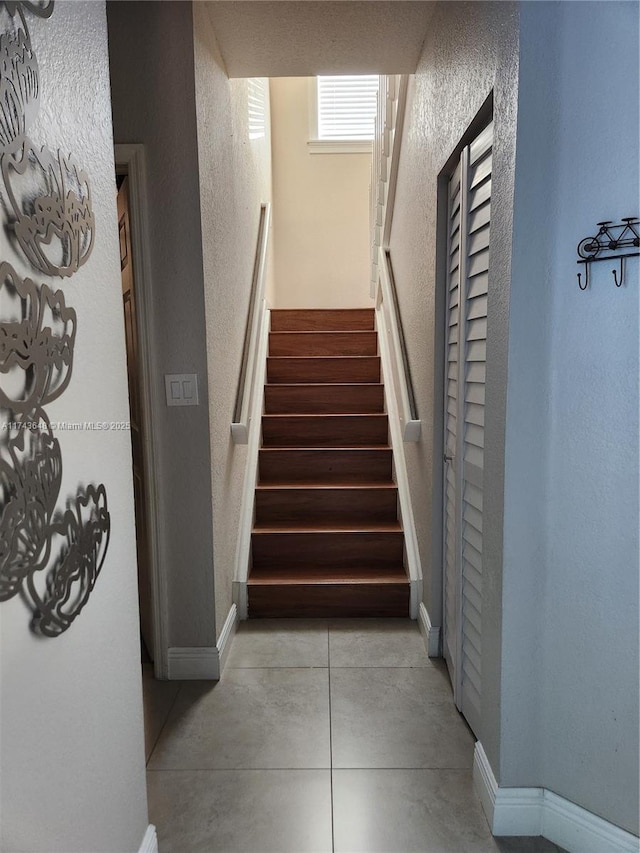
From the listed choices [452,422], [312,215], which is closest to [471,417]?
[452,422]

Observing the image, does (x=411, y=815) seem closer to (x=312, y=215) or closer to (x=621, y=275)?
(x=621, y=275)

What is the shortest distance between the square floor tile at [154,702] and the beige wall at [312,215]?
3728 millimetres

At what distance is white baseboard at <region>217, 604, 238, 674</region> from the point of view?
2.33 meters

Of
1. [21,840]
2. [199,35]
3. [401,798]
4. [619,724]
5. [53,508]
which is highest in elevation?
[199,35]

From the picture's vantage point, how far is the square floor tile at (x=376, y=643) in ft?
7.80

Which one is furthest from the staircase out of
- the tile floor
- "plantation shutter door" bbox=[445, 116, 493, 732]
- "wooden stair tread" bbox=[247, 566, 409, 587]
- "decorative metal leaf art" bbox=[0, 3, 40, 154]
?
"decorative metal leaf art" bbox=[0, 3, 40, 154]

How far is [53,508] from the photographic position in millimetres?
926

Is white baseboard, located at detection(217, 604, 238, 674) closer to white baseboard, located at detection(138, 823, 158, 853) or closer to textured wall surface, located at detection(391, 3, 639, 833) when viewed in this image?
white baseboard, located at detection(138, 823, 158, 853)

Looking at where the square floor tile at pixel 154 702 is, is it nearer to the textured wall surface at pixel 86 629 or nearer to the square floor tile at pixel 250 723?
the square floor tile at pixel 250 723

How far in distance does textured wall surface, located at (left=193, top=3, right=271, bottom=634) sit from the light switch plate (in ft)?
0.25

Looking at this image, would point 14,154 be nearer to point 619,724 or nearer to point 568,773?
point 619,724

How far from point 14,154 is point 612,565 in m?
1.44

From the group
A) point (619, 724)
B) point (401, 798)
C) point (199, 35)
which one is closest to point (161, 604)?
point (401, 798)

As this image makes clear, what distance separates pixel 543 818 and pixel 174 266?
2103 mm
